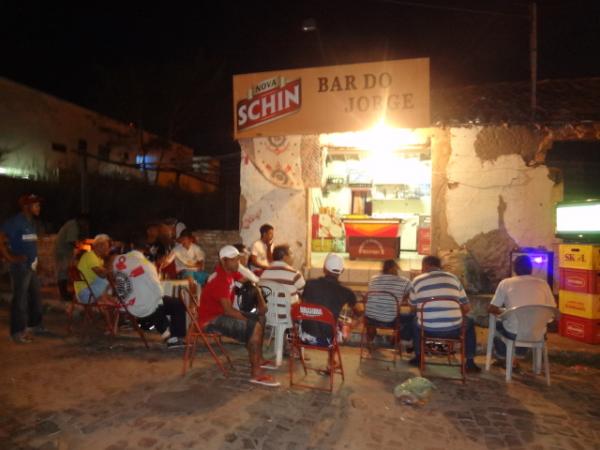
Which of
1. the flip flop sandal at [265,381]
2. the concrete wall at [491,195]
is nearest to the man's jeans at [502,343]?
the concrete wall at [491,195]

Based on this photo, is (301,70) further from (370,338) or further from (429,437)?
(429,437)

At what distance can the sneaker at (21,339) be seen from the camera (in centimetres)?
622

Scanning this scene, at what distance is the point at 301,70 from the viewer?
8289 millimetres

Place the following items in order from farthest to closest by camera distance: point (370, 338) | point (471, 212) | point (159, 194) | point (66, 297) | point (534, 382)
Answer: point (159, 194) → point (471, 212) → point (66, 297) → point (370, 338) → point (534, 382)

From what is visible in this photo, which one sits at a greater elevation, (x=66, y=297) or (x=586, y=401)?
(x=66, y=297)

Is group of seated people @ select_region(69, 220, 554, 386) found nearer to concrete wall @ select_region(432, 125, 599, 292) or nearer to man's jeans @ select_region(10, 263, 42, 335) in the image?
man's jeans @ select_region(10, 263, 42, 335)

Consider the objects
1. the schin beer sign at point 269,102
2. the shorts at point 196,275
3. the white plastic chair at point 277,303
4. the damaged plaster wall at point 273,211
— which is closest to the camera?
the white plastic chair at point 277,303

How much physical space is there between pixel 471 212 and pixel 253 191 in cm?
420

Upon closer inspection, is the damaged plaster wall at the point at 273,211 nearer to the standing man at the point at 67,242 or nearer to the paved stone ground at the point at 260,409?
the standing man at the point at 67,242

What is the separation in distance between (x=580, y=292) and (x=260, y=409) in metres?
5.02

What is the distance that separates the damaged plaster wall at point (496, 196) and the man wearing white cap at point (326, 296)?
378 cm

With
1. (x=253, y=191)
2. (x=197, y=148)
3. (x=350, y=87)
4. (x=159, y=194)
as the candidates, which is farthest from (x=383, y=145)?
(x=197, y=148)

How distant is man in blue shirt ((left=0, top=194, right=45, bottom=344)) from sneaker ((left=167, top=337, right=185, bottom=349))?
78.6 inches

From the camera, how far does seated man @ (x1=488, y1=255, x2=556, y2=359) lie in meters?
4.99
